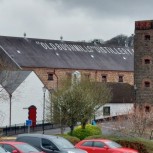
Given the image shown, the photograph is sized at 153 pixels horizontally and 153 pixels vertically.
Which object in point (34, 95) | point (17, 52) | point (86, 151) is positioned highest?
point (17, 52)

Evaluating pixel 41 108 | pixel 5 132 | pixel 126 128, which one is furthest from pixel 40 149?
pixel 41 108

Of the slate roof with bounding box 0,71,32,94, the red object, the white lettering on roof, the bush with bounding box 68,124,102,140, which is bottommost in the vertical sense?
the bush with bounding box 68,124,102,140

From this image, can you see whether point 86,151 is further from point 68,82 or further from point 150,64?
point 150,64

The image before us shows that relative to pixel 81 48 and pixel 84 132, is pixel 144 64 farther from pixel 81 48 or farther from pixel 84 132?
pixel 84 132

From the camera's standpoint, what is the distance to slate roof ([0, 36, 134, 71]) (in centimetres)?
9014

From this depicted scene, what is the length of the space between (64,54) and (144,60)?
815 inches

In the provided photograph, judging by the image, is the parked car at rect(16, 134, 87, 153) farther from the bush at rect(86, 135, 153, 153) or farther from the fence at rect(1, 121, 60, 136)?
the fence at rect(1, 121, 60, 136)

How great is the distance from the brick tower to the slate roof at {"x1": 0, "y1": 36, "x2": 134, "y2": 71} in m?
16.9

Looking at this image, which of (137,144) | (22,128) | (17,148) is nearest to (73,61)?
(22,128)

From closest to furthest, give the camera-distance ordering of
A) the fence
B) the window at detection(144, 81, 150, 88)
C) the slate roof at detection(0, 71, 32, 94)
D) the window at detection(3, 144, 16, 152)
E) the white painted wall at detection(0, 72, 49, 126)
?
the window at detection(3, 144, 16, 152) → the fence → the white painted wall at detection(0, 72, 49, 126) → the slate roof at detection(0, 71, 32, 94) → the window at detection(144, 81, 150, 88)

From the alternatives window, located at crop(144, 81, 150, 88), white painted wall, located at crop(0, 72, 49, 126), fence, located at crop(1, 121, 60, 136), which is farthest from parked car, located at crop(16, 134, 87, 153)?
window, located at crop(144, 81, 150, 88)

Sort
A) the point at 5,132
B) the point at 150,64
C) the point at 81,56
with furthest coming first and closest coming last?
the point at 81,56 → the point at 150,64 → the point at 5,132

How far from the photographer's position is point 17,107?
70.2 metres

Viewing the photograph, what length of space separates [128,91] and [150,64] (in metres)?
12.4
